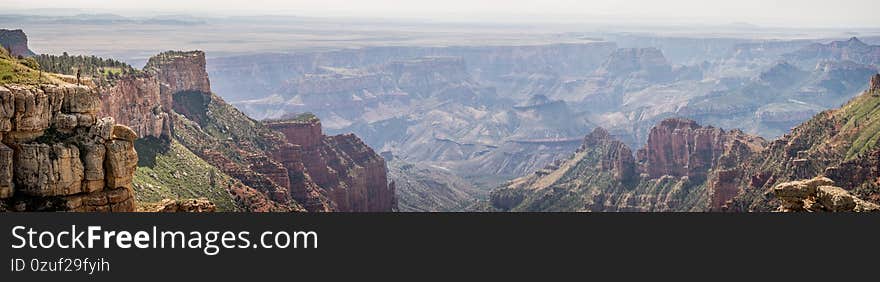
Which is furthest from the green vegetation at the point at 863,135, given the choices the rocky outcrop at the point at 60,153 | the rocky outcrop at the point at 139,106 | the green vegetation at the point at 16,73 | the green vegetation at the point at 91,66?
the green vegetation at the point at 16,73

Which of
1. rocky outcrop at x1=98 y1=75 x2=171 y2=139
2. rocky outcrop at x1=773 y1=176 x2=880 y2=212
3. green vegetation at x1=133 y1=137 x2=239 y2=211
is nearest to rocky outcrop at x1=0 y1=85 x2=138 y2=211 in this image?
rocky outcrop at x1=773 y1=176 x2=880 y2=212

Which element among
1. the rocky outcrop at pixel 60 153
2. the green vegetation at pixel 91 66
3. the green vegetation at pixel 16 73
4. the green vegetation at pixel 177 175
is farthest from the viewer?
the green vegetation at pixel 177 175

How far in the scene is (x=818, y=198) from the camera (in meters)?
71.3

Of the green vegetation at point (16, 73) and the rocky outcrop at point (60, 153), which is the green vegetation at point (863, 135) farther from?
the green vegetation at point (16, 73)

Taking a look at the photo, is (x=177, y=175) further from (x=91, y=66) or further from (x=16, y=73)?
(x=16, y=73)

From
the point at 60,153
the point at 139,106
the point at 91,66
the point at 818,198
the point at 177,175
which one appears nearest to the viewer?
the point at 60,153

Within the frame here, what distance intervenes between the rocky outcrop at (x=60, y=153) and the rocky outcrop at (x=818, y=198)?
154 ft

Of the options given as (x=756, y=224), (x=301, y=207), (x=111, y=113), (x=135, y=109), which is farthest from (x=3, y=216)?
(x=301, y=207)

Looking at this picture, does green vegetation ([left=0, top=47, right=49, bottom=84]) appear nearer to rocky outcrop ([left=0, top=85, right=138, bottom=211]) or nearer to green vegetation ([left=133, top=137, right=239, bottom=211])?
rocky outcrop ([left=0, top=85, right=138, bottom=211])

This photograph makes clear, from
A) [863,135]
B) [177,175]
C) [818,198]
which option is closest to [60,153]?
[818,198]

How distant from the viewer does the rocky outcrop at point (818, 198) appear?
6750 cm

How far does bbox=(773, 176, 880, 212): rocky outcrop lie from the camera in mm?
67500

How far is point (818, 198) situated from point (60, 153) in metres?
51.5

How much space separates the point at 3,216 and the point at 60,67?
78.9 metres
